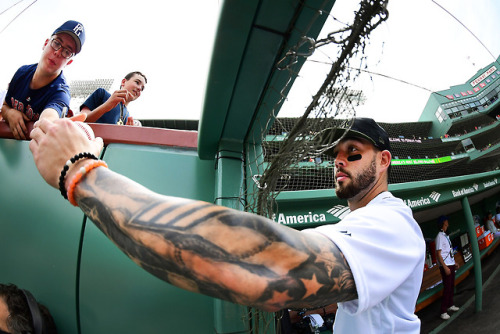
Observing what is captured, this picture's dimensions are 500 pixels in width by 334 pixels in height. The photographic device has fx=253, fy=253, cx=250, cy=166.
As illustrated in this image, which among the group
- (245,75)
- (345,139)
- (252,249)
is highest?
(245,75)

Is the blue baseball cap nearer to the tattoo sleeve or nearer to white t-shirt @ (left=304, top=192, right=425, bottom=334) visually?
the tattoo sleeve

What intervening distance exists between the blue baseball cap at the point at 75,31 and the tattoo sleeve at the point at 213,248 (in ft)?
6.45

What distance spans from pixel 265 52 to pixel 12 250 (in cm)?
209

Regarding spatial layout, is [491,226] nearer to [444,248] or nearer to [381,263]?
[444,248]

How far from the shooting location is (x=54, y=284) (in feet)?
5.31

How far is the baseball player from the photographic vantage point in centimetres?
49

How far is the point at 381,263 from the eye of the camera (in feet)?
2.23

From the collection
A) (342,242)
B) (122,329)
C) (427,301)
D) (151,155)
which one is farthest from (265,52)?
(427,301)

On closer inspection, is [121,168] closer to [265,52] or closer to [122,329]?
[122,329]

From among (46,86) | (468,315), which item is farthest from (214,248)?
(468,315)

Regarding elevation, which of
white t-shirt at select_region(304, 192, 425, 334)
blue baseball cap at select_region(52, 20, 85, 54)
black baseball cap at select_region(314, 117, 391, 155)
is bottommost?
white t-shirt at select_region(304, 192, 425, 334)

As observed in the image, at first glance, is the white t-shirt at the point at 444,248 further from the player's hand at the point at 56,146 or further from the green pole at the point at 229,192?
the player's hand at the point at 56,146

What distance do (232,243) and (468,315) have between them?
735cm

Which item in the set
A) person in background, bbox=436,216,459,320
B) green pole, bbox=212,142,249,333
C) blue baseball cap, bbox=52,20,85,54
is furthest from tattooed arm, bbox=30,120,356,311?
person in background, bbox=436,216,459,320
